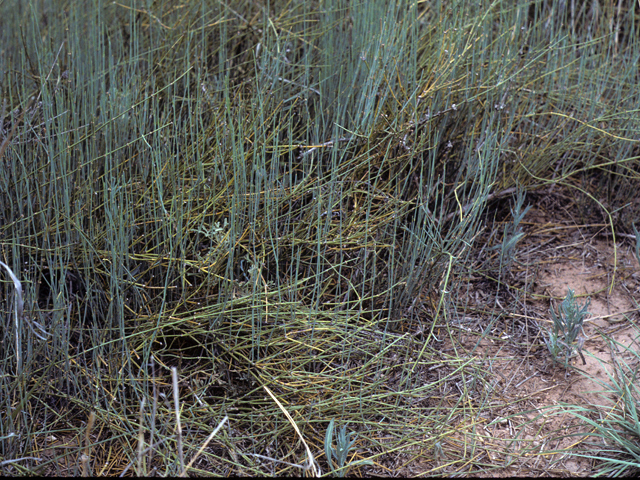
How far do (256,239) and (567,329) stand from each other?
0.96 metres

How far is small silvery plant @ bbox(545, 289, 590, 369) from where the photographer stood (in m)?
1.62

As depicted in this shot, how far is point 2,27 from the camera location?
2.47 m

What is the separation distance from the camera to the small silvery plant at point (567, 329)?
162 cm

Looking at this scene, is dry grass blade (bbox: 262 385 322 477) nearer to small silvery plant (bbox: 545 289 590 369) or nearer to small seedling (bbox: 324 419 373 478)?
small seedling (bbox: 324 419 373 478)

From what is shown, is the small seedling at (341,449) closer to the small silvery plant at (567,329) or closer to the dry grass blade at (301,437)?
the dry grass blade at (301,437)

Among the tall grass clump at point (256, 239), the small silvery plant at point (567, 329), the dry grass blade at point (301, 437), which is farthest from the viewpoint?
the small silvery plant at point (567, 329)

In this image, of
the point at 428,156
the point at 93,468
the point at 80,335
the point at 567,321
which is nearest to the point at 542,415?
the point at 567,321

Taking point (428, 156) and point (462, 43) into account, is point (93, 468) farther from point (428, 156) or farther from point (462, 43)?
point (462, 43)

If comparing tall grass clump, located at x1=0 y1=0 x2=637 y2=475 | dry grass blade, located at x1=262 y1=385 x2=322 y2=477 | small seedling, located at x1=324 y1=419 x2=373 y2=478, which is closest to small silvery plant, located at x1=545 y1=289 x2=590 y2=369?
tall grass clump, located at x1=0 y1=0 x2=637 y2=475

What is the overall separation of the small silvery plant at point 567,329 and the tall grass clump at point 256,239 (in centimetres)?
31

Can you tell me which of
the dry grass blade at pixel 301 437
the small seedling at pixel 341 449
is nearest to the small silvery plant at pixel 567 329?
the small seedling at pixel 341 449

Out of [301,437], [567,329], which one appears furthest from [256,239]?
[567,329]

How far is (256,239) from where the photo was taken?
70.9 inches

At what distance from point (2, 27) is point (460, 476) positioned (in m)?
2.50
